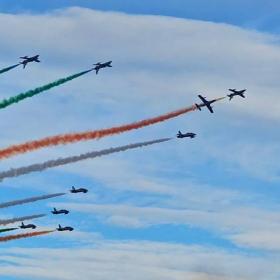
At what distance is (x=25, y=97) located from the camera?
7849 inches

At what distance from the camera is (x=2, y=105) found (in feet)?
644

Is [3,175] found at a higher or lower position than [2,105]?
lower

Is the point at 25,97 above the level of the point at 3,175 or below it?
above

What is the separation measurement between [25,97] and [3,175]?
17300 mm

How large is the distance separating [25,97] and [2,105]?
5.73 meters

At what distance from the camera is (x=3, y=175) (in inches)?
7849

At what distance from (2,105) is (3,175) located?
1515 cm
